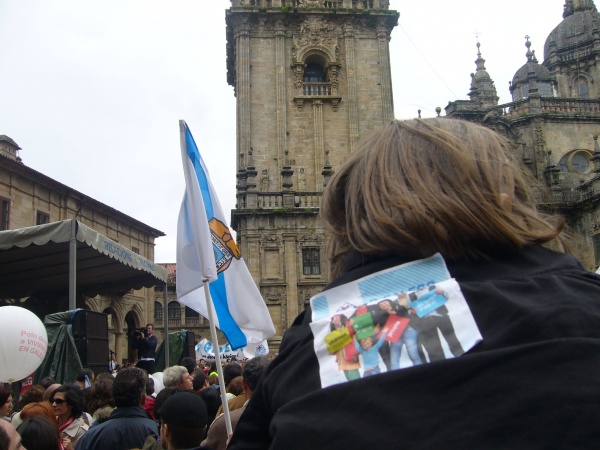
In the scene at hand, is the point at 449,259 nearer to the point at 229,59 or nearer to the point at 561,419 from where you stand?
the point at 561,419

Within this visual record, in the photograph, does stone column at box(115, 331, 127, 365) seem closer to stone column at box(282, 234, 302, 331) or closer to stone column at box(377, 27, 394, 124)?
stone column at box(282, 234, 302, 331)

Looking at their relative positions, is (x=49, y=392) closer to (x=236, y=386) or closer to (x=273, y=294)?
(x=236, y=386)

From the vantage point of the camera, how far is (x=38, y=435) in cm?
454

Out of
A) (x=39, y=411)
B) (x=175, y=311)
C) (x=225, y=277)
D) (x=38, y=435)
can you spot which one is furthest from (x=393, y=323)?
(x=175, y=311)

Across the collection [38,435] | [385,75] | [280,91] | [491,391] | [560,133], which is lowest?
[38,435]

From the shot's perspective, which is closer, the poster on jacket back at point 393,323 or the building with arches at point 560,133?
the poster on jacket back at point 393,323

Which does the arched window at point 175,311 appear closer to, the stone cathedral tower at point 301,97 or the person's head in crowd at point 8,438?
the stone cathedral tower at point 301,97

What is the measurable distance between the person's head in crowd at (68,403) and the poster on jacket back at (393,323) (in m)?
5.46

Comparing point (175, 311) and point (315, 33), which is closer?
point (315, 33)

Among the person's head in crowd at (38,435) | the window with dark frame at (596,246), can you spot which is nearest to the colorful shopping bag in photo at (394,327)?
the person's head in crowd at (38,435)

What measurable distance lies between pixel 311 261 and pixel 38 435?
959 inches

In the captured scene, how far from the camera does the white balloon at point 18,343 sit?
7.25 m

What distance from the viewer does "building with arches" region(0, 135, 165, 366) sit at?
98.7 ft

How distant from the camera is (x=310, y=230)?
2883cm
